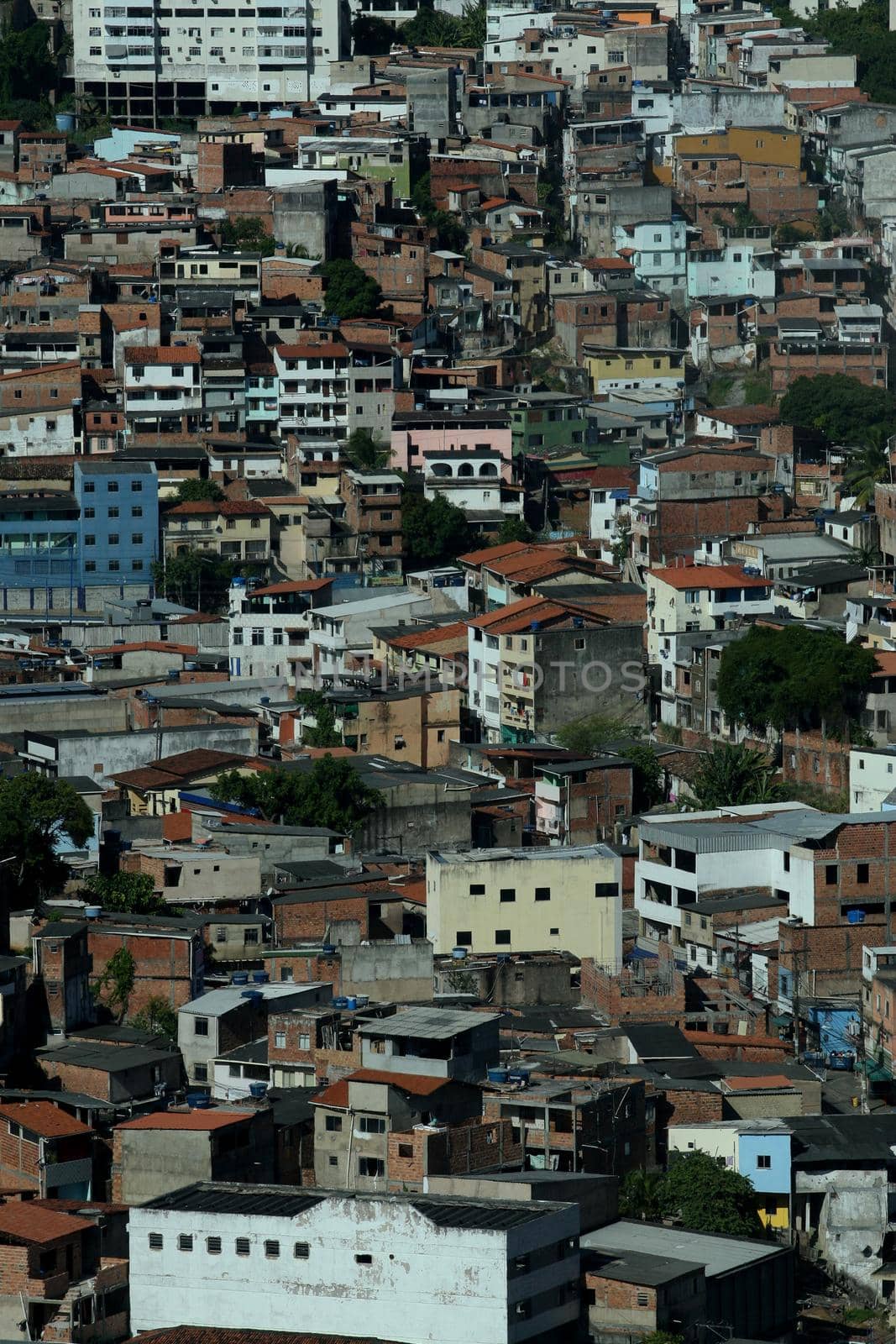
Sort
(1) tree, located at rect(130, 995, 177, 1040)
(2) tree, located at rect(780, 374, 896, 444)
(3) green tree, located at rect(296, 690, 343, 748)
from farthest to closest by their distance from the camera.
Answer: (2) tree, located at rect(780, 374, 896, 444), (3) green tree, located at rect(296, 690, 343, 748), (1) tree, located at rect(130, 995, 177, 1040)

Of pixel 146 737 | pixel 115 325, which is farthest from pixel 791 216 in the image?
pixel 146 737

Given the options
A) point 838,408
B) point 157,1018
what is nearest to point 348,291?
point 838,408

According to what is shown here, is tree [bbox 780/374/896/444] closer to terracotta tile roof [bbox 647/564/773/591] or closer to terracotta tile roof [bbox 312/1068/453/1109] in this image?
terracotta tile roof [bbox 647/564/773/591]

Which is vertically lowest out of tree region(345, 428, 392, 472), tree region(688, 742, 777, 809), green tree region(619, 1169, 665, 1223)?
green tree region(619, 1169, 665, 1223)

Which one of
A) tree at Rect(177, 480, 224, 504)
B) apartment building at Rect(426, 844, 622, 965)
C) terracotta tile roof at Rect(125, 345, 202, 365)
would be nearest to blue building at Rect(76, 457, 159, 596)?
tree at Rect(177, 480, 224, 504)

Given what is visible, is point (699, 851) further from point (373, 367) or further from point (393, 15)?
point (393, 15)

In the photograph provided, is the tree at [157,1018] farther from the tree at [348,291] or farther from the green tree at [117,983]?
the tree at [348,291]

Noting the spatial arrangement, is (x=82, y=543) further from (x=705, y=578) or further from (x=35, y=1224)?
(x=35, y=1224)
